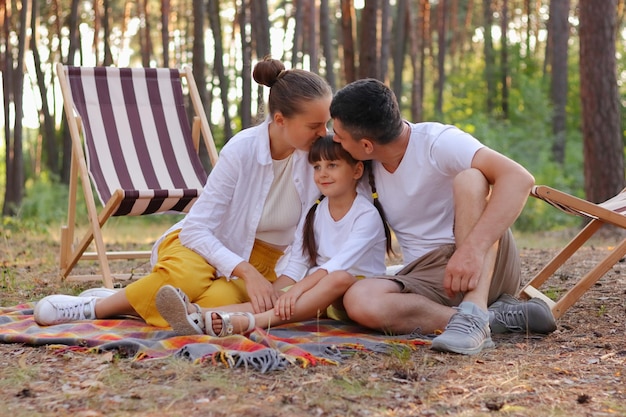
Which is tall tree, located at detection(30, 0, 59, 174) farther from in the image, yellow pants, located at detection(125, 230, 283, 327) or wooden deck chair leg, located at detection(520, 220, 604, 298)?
wooden deck chair leg, located at detection(520, 220, 604, 298)

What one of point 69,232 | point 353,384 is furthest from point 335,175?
point 69,232

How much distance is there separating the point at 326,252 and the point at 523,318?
0.80 metres

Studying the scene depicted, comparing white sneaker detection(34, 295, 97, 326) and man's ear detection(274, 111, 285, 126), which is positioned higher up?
man's ear detection(274, 111, 285, 126)

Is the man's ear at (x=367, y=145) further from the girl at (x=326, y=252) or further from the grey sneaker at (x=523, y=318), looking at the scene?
the grey sneaker at (x=523, y=318)

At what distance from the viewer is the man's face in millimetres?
3150

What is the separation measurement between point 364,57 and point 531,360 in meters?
6.79

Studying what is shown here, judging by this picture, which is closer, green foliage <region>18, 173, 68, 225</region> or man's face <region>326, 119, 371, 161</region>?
man's face <region>326, 119, 371, 161</region>

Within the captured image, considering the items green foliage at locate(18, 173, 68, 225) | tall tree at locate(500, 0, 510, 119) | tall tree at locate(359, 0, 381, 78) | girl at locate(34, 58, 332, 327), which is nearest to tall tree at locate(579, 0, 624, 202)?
tall tree at locate(359, 0, 381, 78)

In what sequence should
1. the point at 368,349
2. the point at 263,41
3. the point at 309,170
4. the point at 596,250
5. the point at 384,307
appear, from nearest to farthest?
the point at 368,349 → the point at 384,307 → the point at 309,170 → the point at 596,250 → the point at 263,41

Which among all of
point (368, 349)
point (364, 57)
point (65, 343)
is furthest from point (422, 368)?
point (364, 57)

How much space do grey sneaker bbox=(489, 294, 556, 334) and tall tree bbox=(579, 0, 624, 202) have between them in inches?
195

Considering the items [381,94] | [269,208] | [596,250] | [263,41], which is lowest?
[596,250]

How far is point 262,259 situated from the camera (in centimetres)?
366

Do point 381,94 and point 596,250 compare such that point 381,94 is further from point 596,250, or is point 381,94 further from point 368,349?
point 596,250
